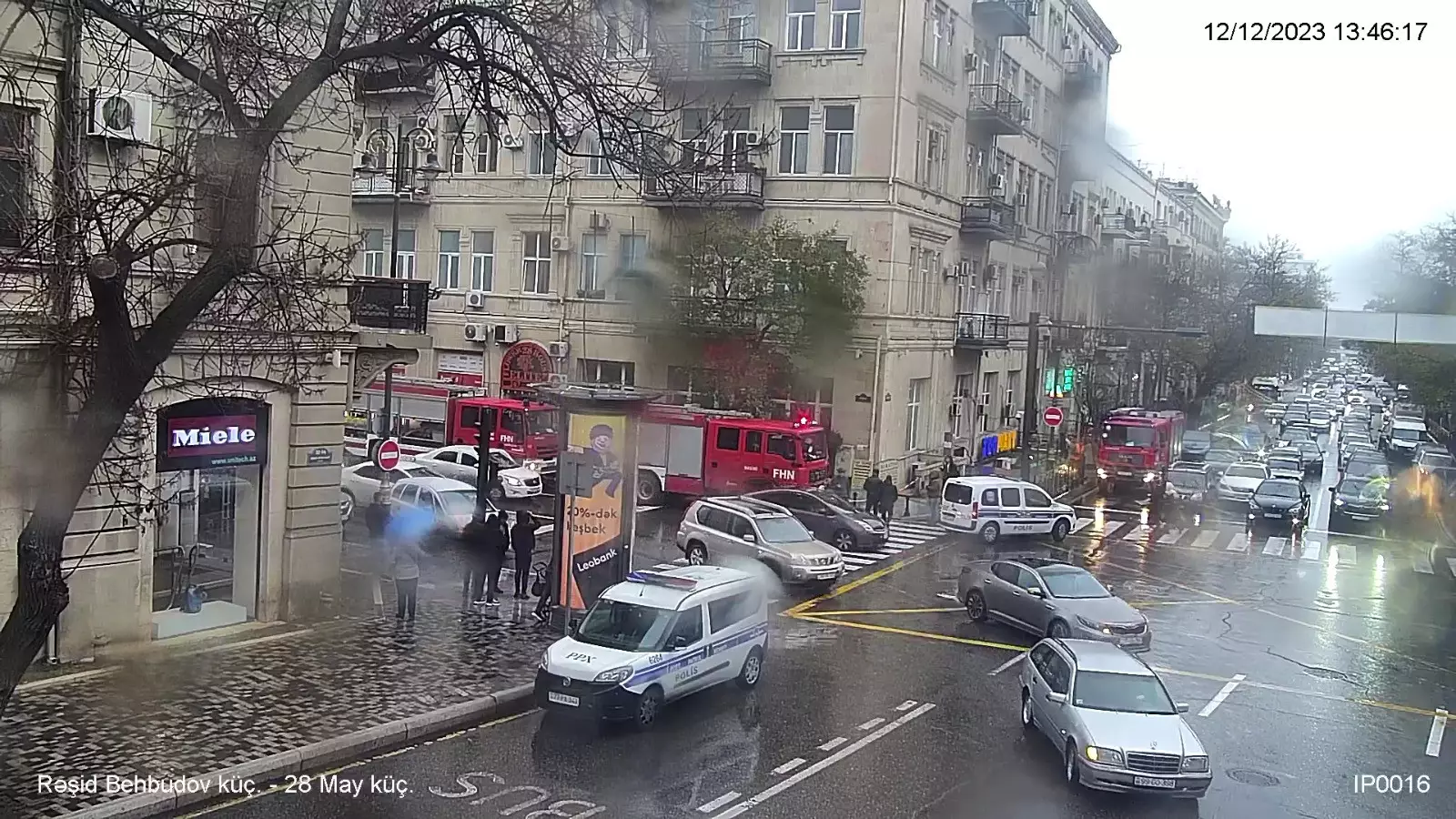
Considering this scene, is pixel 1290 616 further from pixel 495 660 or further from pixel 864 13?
pixel 864 13

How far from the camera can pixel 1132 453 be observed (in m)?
38.8

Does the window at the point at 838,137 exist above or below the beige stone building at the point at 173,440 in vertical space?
above

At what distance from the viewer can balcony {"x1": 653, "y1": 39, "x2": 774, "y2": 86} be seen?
9812mm

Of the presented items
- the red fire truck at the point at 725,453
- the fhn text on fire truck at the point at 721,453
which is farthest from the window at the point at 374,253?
the red fire truck at the point at 725,453

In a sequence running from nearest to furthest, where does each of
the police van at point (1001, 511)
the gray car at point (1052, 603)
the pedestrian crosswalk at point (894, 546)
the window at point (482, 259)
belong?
the gray car at point (1052, 603)
the pedestrian crosswalk at point (894, 546)
the police van at point (1001, 511)
the window at point (482, 259)

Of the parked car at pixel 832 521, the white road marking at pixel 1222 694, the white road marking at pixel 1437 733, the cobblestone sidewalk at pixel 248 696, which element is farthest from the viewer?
the parked car at pixel 832 521

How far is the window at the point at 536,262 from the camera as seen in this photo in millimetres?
26281

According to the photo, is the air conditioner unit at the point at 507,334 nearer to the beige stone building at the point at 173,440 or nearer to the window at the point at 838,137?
the window at the point at 838,137

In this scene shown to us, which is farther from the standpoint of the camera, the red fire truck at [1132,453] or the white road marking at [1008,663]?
the red fire truck at [1132,453]

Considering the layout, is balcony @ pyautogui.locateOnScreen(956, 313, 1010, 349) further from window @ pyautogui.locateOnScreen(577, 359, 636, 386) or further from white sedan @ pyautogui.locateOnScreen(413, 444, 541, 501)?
window @ pyautogui.locateOnScreen(577, 359, 636, 386)

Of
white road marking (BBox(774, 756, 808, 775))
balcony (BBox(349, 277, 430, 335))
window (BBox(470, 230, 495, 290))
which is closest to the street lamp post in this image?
window (BBox(470, 230, 495, 290))

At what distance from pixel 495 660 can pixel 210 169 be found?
666 centimetres

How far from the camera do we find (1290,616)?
67.1 ft

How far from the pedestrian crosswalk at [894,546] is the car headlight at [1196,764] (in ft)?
38.0
